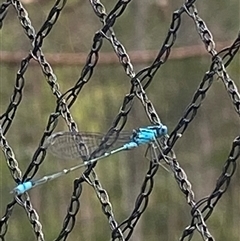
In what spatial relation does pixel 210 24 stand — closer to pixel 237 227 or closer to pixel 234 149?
pixel 237 227

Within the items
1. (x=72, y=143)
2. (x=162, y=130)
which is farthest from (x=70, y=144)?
(x=162, y=130)

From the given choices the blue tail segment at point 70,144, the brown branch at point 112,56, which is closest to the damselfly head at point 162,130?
the blue tail segment at point 70,144

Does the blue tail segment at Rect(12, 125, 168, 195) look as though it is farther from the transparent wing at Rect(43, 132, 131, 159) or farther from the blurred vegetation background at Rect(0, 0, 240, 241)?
the blurred vegetation background at Rect(0, 0, 240, 241)

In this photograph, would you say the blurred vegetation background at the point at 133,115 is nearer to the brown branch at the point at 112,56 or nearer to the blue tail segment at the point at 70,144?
the brown branch at the point at 112,56

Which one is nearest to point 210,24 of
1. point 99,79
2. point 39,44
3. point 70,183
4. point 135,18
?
point 135,18

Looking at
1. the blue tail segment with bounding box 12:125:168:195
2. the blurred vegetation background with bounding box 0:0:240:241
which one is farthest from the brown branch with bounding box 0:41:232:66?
the blue tail segment with bounding box 12:125:168:195

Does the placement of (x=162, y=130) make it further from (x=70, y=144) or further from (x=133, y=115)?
(x=133, y=115)
